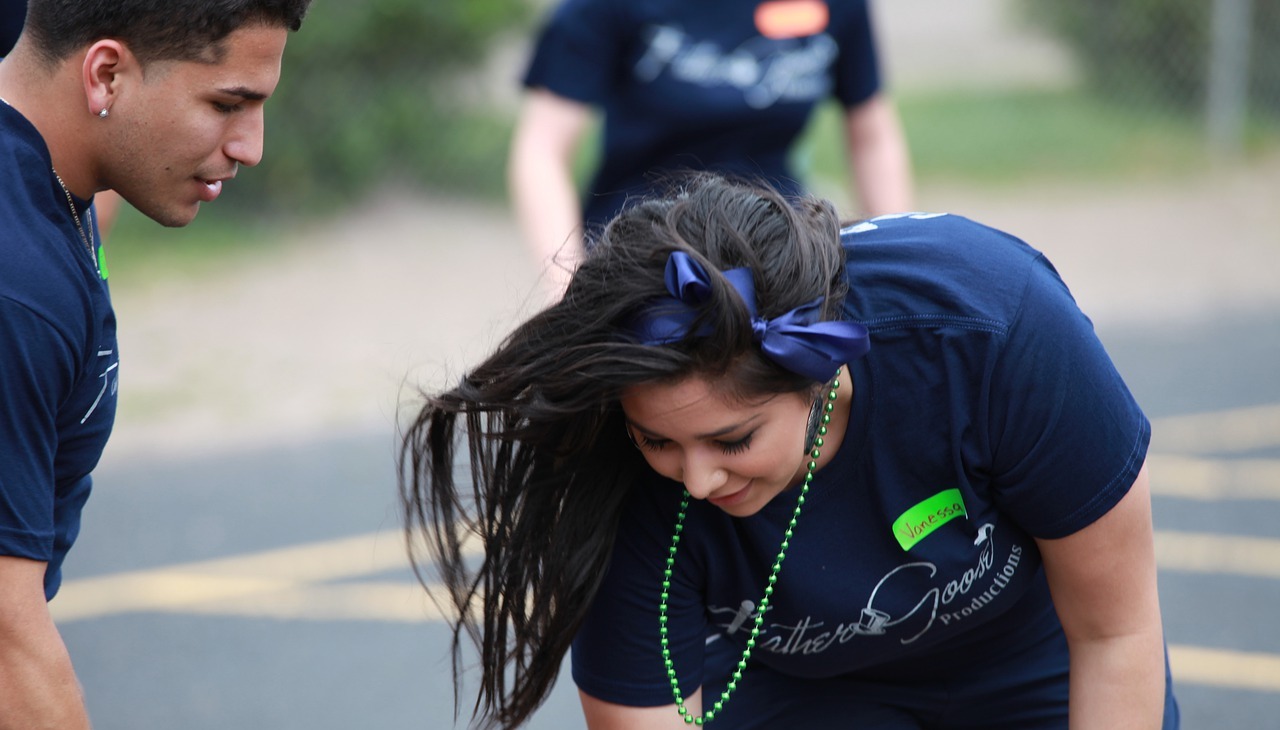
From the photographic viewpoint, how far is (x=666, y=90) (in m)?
3.15

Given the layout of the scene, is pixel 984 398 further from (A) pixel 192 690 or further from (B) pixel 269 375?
(B) pixel 269 375

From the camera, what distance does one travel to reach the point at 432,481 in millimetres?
2164

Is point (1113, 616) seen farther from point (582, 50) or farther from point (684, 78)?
point (582, 50)

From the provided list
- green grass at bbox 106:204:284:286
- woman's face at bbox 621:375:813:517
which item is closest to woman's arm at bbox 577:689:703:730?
woman's face at bbox 621:375:813:517

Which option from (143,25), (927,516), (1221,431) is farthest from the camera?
(1221,431)

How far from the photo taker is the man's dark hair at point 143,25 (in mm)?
1634

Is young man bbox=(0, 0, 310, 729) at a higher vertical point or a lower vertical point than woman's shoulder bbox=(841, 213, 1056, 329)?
higher

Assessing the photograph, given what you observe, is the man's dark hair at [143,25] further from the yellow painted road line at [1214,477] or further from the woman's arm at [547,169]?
the yellow painted road line at [1214,477]

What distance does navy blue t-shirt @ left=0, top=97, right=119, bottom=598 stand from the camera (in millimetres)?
1529

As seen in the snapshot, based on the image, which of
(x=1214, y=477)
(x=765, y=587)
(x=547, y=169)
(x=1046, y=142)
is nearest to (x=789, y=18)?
(x=547, y=169)

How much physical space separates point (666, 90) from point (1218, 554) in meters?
2.50

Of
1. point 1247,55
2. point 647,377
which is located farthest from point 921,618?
point 1247,55

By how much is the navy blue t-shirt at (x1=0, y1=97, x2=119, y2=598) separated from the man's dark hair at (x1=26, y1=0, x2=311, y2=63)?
107 millimetres

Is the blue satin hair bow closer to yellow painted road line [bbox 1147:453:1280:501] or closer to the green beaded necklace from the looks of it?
the green beaded necklace
